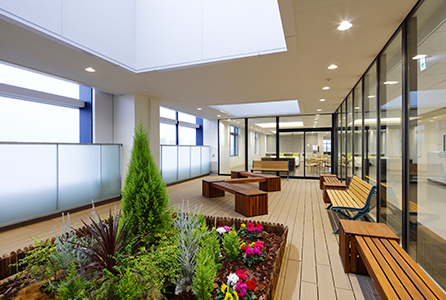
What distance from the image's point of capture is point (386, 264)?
5.96 feet

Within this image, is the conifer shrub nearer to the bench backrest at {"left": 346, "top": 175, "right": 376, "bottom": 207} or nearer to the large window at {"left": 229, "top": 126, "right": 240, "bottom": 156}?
the bench backrest at {"left": 346, "top": 175, "right": 376, "bottom": 207}

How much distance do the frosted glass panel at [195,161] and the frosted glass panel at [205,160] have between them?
12.8 inches

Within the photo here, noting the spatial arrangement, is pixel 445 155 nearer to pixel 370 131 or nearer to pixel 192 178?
pixel 370 131

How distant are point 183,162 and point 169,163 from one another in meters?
0.98

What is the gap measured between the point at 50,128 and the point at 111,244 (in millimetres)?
4788

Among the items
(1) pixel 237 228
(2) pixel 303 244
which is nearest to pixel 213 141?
(1) pixel 237 228

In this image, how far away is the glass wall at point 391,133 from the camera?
2717 mm

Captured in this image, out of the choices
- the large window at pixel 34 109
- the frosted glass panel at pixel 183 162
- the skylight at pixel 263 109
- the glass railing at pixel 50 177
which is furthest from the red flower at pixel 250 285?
the frosted glass panel at pixel 183 162

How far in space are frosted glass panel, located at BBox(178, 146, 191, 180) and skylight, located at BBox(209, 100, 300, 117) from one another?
2.16 meters

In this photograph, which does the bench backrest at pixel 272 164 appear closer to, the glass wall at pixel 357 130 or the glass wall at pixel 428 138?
the glass wall at pixel 357 130

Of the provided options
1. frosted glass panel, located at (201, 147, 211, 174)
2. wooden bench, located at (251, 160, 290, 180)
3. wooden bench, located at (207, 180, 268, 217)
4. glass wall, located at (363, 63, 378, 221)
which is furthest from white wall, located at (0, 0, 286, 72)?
frosted glass panel, located at (201, 147, 211, 174)

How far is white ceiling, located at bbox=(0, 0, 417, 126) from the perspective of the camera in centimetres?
250

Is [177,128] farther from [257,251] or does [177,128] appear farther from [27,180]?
[257,251]

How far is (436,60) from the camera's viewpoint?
1952 millimetres
